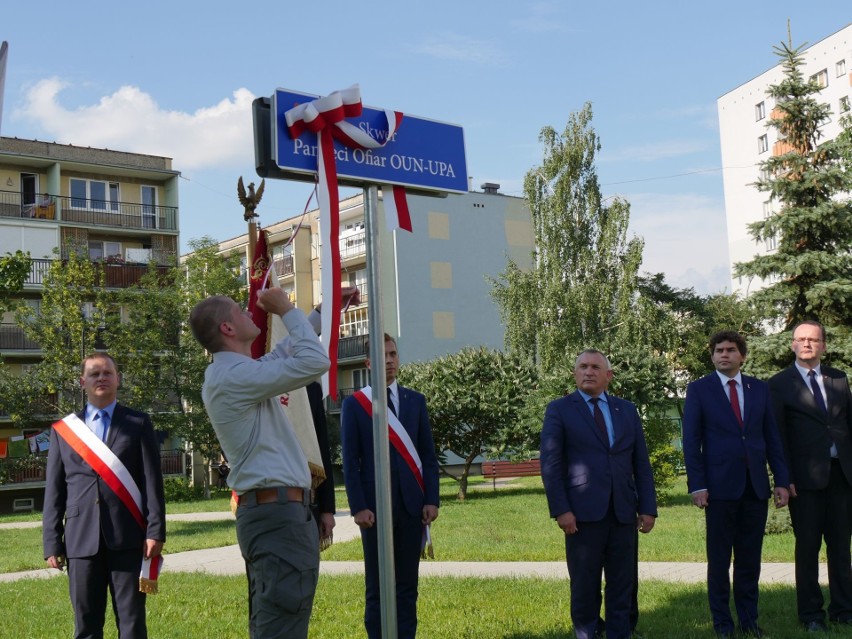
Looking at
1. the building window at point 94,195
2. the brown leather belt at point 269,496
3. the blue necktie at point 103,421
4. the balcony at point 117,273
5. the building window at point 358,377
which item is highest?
the building window at point 94,195

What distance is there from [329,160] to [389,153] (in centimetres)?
42

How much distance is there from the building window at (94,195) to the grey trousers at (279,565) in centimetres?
4760

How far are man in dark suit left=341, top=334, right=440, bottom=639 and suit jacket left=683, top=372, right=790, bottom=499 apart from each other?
197 cm

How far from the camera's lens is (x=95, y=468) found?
238 inches

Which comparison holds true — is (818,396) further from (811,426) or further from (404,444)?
(404,444)

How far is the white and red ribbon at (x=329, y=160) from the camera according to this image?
14.7 feet

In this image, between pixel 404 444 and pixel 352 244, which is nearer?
pixel 404 444

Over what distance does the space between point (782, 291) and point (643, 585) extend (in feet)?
40.2

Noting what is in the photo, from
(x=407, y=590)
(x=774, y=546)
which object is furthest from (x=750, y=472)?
(x=774, y=546)

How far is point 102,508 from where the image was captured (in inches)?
235

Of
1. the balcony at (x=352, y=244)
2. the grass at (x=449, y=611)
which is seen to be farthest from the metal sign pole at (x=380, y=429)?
the balcony at (x=352, y=244)

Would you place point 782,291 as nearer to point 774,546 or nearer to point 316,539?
point 774,546

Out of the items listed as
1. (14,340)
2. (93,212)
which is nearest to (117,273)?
(93,212)

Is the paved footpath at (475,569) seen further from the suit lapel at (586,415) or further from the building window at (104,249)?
the building window at (104,249)
